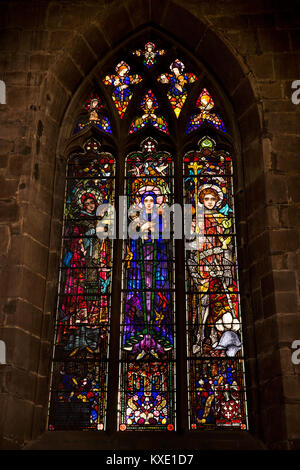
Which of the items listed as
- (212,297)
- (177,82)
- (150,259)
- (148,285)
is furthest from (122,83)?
(212,297)

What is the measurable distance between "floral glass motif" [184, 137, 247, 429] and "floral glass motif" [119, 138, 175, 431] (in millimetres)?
218

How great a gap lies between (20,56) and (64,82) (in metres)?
0.57

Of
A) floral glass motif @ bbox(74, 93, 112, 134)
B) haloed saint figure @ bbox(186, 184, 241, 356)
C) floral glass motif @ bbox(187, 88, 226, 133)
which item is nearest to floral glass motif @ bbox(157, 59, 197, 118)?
floral glass motif @ bbox(187, 88, 226, 133)

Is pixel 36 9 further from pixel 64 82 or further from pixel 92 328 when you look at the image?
pixel 92 328

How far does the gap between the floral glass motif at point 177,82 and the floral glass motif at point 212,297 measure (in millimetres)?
568

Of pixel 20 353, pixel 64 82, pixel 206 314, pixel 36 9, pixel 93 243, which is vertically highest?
pixel 36 9

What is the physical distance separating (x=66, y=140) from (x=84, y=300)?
1953 millimetres

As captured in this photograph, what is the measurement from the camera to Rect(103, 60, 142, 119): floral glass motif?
815 cm

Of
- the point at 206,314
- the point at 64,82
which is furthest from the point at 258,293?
the point at 64,82

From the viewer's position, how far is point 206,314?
6.91 meters

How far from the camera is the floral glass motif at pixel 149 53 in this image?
27.4ft

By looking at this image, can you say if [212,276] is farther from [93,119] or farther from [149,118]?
[93,119]

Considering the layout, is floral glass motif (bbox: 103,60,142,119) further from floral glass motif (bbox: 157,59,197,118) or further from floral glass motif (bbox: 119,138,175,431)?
floral glass motif (bbox: 119,138,175,431)

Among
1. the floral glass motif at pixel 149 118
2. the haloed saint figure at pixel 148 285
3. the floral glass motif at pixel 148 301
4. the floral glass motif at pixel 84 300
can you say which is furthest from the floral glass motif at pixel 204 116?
the floral glass motif at pixel 84 300
